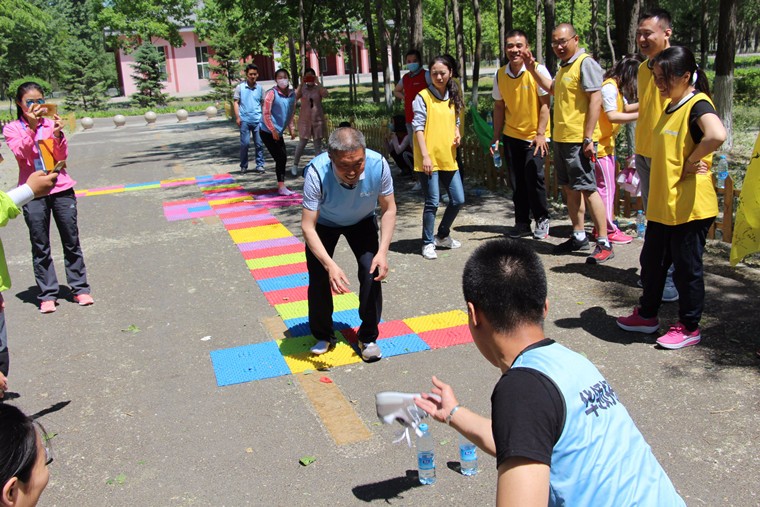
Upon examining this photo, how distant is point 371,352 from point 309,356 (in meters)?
0.51

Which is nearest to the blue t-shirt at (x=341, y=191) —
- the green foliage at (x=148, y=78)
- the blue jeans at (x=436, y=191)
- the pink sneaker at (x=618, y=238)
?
the blue jeans at (x=436, y=191)

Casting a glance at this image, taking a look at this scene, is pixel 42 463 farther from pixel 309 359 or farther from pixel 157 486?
pixel 309 359

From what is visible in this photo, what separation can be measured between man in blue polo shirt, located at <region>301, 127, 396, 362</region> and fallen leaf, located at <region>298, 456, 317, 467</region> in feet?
3.58

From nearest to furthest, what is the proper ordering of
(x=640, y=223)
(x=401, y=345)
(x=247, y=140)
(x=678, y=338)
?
(x=678, y=338) → (x=401, y=345) → (x=640, y=223) → (x=247, y=140)

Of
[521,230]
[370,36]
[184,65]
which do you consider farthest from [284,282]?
[184,65]

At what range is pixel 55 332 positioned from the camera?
20.1 ft

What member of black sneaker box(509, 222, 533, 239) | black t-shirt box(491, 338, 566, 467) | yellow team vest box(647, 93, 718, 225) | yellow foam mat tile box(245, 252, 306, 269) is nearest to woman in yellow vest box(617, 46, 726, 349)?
yellow team vest box(647, 93, 718, 225)

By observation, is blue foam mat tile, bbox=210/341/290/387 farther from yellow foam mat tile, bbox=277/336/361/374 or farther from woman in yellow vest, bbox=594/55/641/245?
woman in yellow vest, bbox=594/55/641/245

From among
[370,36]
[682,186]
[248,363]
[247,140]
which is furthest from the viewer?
[370,36]

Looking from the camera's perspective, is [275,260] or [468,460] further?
[275,260]

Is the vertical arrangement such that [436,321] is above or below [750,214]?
below

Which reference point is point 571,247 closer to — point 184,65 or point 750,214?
point 750,214

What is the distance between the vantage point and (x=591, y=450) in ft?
5.97

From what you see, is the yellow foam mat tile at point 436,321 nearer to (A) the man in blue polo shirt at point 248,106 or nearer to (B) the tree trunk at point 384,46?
(A) the man in blue polo shirt at point 248,106
